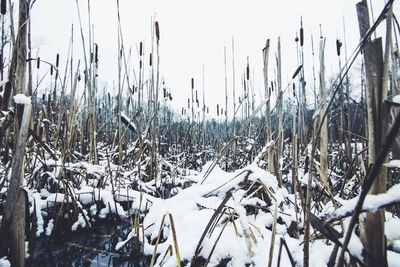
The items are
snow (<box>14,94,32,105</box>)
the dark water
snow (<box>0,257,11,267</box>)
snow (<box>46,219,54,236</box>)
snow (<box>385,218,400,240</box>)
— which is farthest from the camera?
snow (<box>46,219,54,236</box>)

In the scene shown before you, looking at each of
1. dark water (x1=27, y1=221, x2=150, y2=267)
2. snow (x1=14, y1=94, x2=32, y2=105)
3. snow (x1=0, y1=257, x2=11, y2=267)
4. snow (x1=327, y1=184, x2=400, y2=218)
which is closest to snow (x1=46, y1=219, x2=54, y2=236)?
dark water (x1=27, y1=221, x2=150, y2=267)

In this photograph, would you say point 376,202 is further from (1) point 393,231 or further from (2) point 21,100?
(2) point 21,100

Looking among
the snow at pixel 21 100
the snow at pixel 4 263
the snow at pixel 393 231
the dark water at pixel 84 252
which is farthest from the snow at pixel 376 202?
the snow at pixel 4 263

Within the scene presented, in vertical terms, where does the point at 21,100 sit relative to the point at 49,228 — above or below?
above

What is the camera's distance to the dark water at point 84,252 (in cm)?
116

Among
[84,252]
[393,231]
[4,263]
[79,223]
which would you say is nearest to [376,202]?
[393,231]

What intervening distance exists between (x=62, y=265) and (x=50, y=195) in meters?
0.47

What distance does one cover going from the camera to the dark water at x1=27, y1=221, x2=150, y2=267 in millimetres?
1161

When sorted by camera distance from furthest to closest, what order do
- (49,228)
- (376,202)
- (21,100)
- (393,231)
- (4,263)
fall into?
(49,228), (4,263), (21,100), (393,231), (376,202)

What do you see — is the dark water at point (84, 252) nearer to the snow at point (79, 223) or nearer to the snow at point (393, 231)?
the snow at point (79, 223)

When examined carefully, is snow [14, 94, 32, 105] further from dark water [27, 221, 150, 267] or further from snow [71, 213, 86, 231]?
snow [71, 213, 86, 231]

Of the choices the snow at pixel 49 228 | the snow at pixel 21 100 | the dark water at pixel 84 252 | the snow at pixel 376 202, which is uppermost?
the snow at pixel 21 100

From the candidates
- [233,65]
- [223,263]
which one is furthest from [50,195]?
[233,65]

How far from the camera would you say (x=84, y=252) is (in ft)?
4.16
